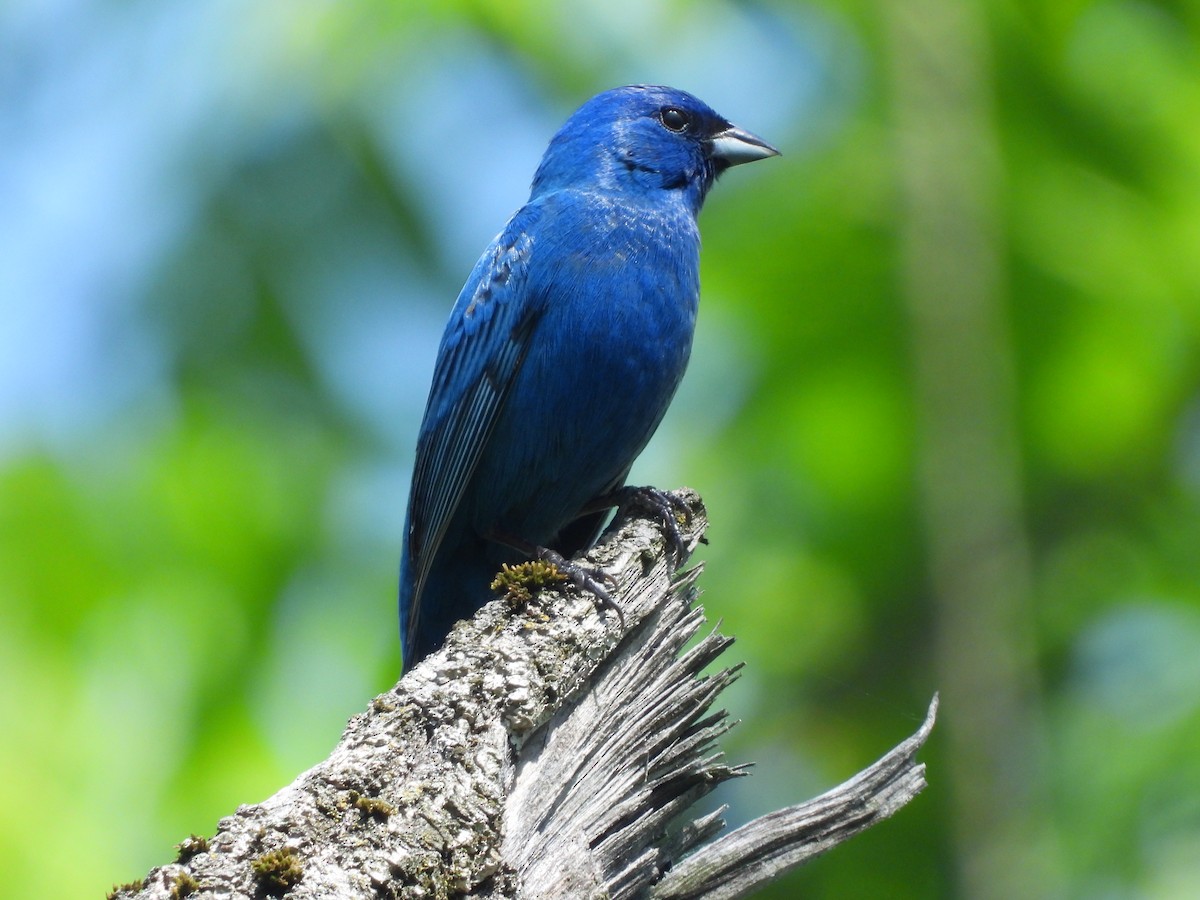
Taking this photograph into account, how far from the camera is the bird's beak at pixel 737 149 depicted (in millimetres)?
6824

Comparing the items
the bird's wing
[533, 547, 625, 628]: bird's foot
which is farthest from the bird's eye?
[533, 547, 625, 628]: bird's foot

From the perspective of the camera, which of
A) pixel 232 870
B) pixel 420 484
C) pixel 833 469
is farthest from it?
pixel 833 469

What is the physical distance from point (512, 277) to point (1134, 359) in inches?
118

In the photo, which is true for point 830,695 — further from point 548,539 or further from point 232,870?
point 232,870

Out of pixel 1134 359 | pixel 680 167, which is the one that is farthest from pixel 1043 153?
pixel 680 167

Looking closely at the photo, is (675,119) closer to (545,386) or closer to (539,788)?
(545,386)

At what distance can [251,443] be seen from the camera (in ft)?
21.1

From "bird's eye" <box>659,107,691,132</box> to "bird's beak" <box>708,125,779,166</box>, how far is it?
160 mm

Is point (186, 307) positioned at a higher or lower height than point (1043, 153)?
higher

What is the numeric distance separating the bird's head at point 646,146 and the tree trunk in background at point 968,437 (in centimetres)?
93

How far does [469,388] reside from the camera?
589 centimetres

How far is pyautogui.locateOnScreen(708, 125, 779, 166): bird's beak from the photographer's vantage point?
6.82 m

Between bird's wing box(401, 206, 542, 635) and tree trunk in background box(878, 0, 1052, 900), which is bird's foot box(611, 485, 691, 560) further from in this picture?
tree trunk in background box(878, 0, 1052, 900)

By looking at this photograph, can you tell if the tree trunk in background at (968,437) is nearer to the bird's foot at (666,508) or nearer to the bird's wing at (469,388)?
the bird's foot at (666,508)
